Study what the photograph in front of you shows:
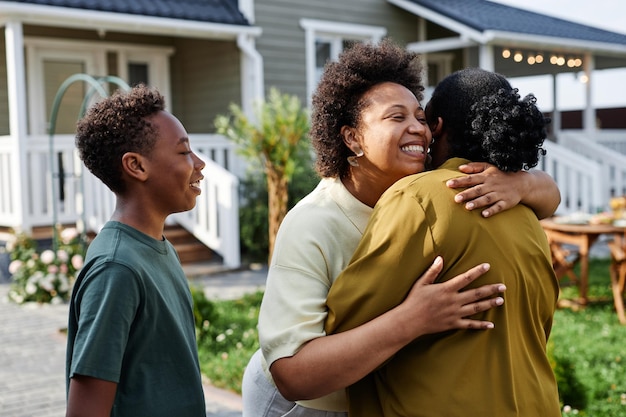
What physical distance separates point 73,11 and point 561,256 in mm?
7557

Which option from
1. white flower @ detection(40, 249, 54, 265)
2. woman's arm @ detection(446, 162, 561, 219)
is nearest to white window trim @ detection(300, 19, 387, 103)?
white flower @ detection(40, 249, 54, 265)

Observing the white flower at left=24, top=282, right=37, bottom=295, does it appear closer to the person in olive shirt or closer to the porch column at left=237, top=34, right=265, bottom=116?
the porch column at left=237, top=34, right=265, bottom=116

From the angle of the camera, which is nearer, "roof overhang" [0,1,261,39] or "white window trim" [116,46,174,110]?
"roof overhang" [0,1,261,39]

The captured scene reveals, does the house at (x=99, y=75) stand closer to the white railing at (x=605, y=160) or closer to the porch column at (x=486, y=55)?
the porch column at (x=486, y=55)

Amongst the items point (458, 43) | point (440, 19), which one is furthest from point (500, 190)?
point (440, 19)

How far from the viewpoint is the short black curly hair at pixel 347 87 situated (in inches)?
78.7

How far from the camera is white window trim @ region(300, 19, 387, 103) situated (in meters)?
14.0

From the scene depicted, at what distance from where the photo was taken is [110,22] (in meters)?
11.2

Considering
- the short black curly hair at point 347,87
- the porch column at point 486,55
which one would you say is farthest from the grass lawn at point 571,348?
the porch column at point 486,55

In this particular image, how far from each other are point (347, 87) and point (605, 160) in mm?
14113

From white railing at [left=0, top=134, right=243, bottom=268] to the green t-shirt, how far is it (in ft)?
27.5

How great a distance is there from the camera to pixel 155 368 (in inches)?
74.2

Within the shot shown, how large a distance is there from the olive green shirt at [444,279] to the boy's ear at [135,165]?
64 centimetres

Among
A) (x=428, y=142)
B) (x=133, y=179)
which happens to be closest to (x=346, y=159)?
(x=428, y=142)
